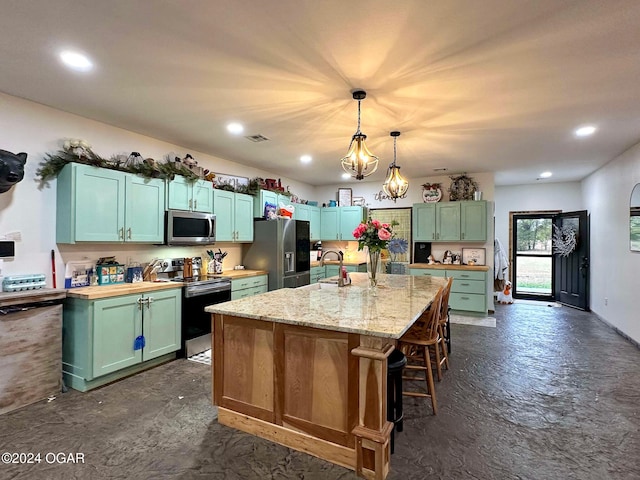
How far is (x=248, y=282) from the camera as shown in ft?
15.6

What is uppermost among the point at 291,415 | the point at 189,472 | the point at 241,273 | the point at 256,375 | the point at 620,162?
the point at 620,162

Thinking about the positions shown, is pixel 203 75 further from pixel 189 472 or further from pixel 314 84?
pixel 189 472

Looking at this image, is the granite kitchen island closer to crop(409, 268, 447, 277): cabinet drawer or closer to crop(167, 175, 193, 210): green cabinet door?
crop(167, 175, 193, 210): green cabinet door

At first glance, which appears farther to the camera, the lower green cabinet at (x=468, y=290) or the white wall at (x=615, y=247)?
the lower green cabinet at (x=468, y=290)

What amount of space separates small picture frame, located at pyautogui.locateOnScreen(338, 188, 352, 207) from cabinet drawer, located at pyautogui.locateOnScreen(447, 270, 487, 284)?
8.34 ft

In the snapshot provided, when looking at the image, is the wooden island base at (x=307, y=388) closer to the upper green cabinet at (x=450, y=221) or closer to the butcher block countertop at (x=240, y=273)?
the butcher block countertop at (x=240, y=273)

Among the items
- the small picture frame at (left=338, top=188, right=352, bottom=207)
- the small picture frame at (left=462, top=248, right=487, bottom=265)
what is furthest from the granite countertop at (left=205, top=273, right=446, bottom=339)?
the small picture frame at (left=338, top=188, right=352, bottom=207)

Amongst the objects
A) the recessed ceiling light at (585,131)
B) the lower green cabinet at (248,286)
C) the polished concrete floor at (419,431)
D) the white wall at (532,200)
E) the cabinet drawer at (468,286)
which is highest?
the recessed ceiling light at (585,131)

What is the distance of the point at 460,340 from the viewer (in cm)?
455

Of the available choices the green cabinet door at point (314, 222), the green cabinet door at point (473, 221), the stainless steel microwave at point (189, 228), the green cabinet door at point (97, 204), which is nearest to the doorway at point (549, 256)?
the green cabinet door at point (473, 221)

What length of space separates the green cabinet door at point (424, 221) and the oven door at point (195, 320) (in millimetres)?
4060

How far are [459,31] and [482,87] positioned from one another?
0.88 meters

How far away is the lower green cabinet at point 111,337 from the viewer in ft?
9.82

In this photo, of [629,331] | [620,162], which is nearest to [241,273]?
[629,331]
